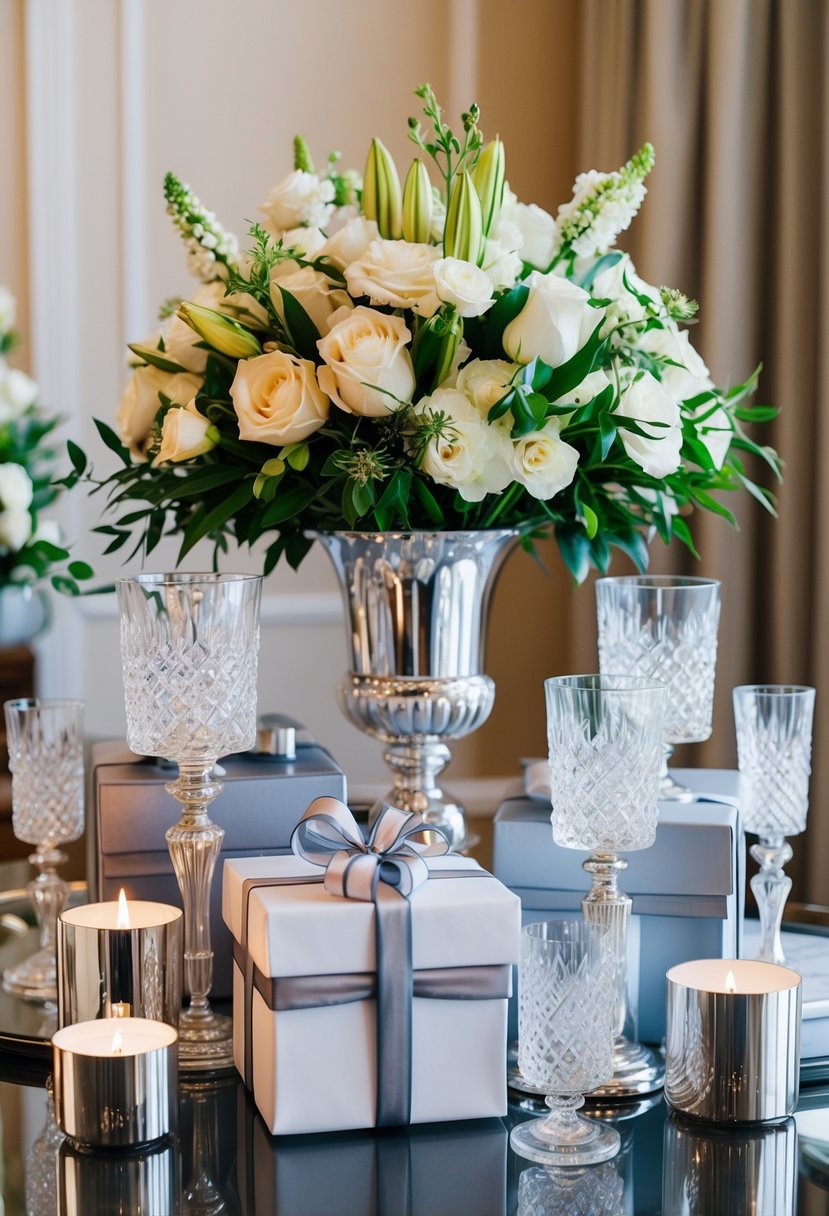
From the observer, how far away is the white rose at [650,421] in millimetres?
1177

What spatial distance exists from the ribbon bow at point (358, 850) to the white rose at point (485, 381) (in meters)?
0.35

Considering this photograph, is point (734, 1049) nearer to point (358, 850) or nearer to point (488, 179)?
point (358, 850)

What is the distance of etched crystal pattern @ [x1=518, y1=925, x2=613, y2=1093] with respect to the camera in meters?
0.90

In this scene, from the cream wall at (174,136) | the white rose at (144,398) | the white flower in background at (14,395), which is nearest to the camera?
the white rose at (144,398)

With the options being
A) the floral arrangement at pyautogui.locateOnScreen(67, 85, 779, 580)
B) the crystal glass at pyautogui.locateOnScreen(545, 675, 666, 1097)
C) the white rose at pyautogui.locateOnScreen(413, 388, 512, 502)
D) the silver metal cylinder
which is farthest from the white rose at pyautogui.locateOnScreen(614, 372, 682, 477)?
the silver metal cylinder

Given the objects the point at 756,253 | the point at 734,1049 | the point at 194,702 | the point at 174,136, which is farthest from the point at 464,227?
the point at 174,136

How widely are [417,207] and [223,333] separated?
20 centimetres

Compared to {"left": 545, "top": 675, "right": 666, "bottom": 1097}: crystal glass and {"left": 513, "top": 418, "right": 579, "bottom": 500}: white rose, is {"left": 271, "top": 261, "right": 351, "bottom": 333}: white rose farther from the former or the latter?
{"left": 545, "top": 675, "right": 666, "bottom": 1097}: crystal glass

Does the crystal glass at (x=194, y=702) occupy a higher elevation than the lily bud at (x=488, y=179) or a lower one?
lower

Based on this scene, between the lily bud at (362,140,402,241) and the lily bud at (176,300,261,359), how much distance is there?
16 centimetres

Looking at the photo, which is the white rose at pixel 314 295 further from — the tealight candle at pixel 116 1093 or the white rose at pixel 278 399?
the tealight candle at pixel 116 1093

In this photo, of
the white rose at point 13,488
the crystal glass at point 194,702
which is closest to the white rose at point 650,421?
the crystal glass at point 194,702

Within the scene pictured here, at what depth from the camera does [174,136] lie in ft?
9.87

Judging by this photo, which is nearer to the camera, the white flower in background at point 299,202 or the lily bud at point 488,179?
the lily bud at point 488,179
